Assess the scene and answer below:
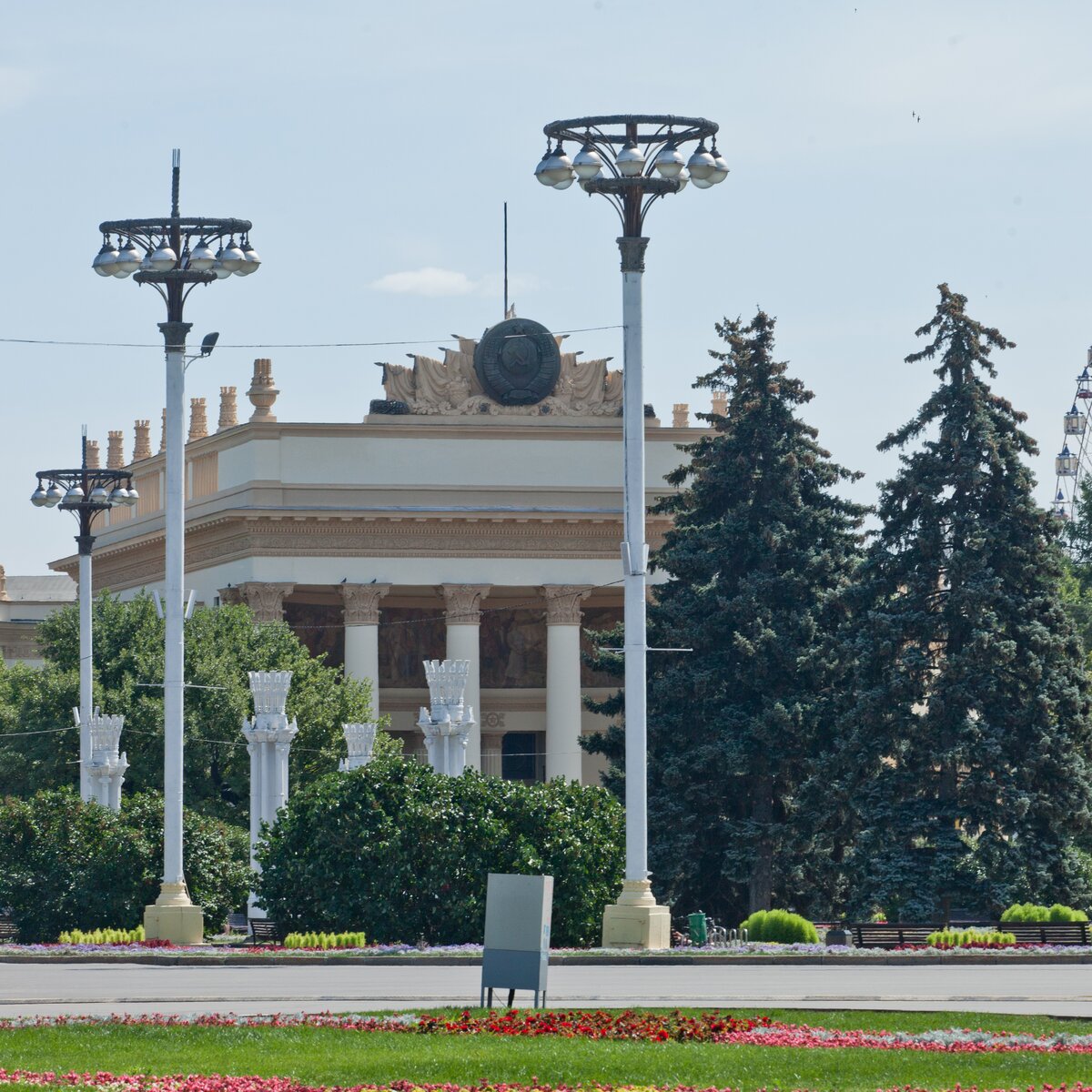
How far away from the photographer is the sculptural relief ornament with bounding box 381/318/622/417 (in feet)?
278

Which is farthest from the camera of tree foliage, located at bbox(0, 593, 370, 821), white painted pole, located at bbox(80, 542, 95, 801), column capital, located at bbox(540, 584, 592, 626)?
column capital, located at bbox(540, 584, 592, 626)

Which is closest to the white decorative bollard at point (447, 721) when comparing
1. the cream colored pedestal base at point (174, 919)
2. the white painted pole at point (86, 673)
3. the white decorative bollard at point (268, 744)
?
the white decorative bollard at point (268, 744)

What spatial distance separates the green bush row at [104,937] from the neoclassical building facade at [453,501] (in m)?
37.5

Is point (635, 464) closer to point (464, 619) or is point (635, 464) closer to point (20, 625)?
point (464, 619)

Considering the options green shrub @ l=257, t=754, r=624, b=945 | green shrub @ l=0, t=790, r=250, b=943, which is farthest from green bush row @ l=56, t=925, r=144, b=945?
green shrub @ l=257, t=754, r=624, b=945

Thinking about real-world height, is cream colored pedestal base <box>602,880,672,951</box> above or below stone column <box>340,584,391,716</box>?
below

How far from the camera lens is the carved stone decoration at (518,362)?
274ft

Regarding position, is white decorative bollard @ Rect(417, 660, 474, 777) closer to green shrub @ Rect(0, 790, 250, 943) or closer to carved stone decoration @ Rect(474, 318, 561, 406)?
green shrub @ Rect(0, 790, 250, 943)

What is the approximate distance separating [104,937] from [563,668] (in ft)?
135

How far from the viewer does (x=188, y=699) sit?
70.1 meters

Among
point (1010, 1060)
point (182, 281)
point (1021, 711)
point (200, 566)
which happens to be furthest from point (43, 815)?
point (200, 566)

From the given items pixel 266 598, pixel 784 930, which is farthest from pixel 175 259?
pixel 266 598

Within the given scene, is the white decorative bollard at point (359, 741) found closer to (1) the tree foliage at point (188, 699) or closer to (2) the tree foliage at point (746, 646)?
(2) the tree foliage at point (746, 646)

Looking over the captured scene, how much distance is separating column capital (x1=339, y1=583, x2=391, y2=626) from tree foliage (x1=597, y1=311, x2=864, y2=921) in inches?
763
